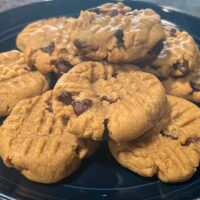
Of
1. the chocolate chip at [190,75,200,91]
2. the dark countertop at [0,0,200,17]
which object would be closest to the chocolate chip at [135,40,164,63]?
the chocolate chip at [190,75,200,91]

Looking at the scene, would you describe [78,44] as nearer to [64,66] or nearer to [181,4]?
[64,66]

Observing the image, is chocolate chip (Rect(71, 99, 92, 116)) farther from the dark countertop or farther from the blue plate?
the dark countertop

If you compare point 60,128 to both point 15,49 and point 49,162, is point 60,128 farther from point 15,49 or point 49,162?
point 15,49

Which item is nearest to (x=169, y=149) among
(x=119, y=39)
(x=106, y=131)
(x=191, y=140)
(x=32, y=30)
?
(x=191, y=140)

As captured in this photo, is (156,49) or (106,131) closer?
(106,131)

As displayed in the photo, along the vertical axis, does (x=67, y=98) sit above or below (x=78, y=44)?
below

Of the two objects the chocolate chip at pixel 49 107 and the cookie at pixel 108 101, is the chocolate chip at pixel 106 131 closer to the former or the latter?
the cookie at pixel 108 101

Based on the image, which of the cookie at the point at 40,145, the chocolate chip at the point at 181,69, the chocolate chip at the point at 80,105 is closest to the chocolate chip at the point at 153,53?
the chocolate chip at the point at 181,69
